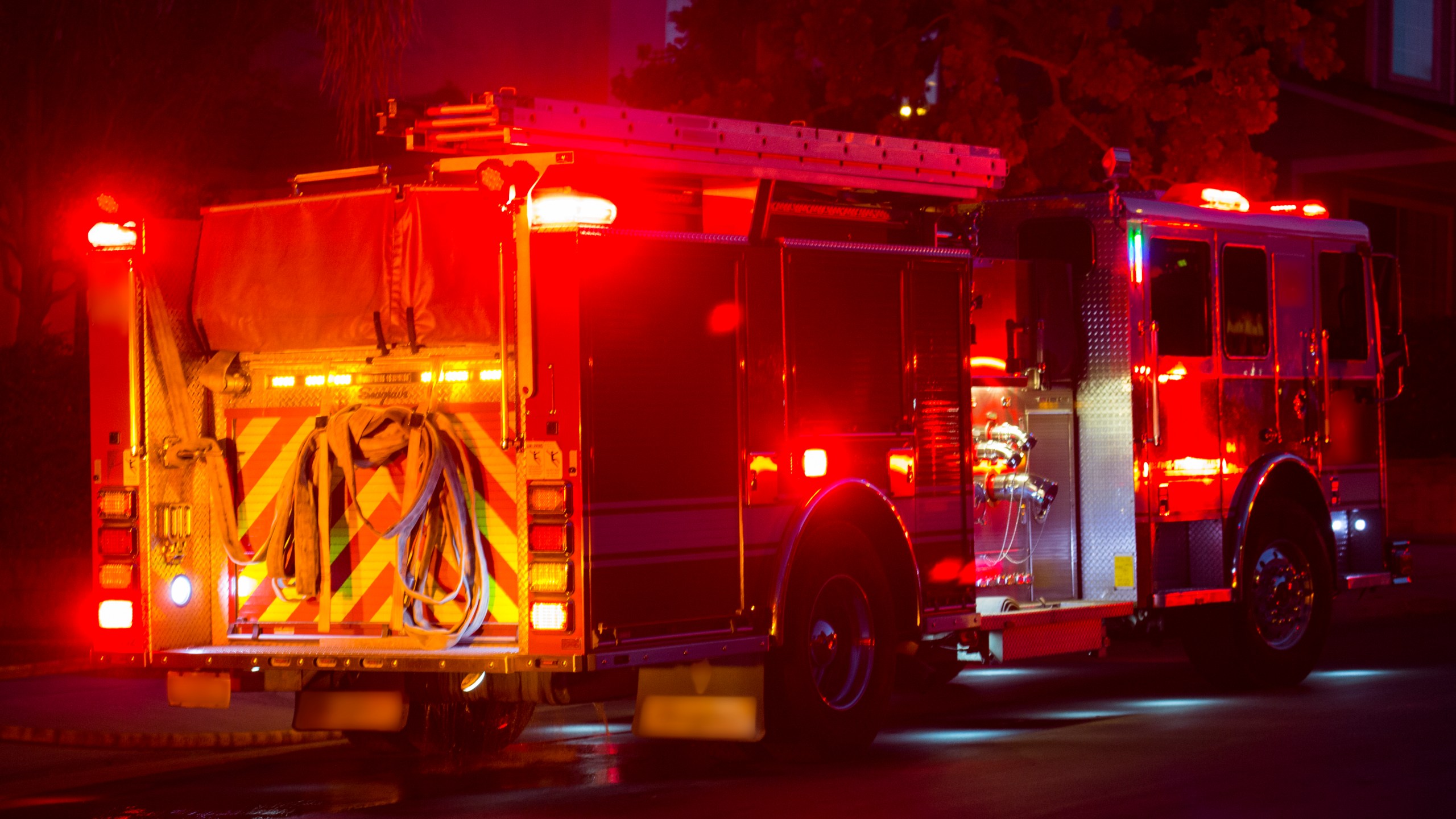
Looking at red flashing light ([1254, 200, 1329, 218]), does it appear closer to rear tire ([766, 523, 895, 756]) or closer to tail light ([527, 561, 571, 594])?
rear tire ([766, 523, 895, 756])

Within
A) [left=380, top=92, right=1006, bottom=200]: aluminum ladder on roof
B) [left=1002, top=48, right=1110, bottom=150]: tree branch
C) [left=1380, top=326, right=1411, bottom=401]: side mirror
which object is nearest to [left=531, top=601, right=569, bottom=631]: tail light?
[left=380, top=92, right=1006, bottom=200]: aluminum ladder on roof

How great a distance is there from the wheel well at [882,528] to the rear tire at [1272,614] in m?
2.97

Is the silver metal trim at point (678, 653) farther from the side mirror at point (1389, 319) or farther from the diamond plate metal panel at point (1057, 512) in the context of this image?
the side mirror at point (1389, 319)

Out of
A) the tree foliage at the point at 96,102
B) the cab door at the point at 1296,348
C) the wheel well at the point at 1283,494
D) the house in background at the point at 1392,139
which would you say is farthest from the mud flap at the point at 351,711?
the house in background at the point at 1392,139

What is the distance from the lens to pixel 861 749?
375 inches

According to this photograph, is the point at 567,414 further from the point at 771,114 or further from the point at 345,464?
A: the point at 771,114

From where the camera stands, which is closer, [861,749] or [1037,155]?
[861,749]

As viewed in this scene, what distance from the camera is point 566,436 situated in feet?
27.1

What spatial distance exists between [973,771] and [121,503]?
13.7 feet

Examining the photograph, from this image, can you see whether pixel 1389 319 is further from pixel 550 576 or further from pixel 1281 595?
pixel 550 576

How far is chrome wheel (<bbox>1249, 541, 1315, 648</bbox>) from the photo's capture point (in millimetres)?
12125

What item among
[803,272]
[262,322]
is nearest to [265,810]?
[262,322]

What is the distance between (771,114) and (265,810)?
11.9 metres

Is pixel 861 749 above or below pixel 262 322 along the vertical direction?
below
